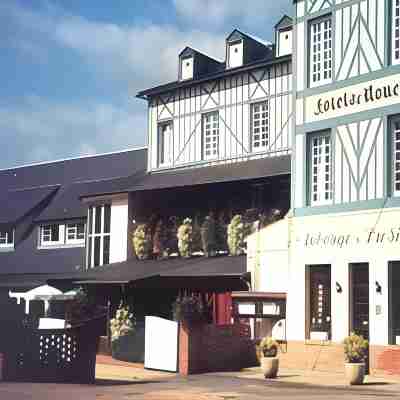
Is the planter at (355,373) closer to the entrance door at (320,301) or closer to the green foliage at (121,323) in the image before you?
the entrance door at (320,301)

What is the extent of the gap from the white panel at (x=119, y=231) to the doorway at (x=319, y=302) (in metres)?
9.88

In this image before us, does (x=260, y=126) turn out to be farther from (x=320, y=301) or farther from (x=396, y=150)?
(x=396, y=150)

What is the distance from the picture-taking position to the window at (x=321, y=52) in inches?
945

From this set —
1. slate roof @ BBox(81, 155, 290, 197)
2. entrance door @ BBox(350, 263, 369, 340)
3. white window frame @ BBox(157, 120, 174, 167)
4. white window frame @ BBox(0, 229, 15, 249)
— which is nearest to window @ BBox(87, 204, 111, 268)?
slate roof @ BBox(81, 155, 290, 197)

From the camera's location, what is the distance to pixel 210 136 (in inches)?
1240

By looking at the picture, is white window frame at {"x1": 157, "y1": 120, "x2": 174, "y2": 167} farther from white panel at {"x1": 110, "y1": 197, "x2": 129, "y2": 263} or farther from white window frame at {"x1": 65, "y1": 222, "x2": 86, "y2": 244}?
white window frame at {"x1": 65, "y1": 222, "x2": 86, "y2": 244}

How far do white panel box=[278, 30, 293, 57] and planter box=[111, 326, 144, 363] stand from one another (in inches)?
409

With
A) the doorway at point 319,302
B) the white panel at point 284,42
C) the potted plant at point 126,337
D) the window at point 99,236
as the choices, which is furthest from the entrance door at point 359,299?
the window at point 99,236

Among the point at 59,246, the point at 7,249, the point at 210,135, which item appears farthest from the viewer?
the point at 7,249

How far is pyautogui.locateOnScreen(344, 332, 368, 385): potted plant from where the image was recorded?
19.5 m

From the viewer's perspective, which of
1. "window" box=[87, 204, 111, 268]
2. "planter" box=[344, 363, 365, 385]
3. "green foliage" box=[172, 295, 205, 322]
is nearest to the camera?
"planter" box=[344, 363, 365, 385]

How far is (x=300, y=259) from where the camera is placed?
2398 cm

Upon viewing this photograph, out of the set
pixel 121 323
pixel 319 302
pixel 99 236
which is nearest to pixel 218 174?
pixel 121 323

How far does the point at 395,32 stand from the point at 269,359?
8491 millimetres
